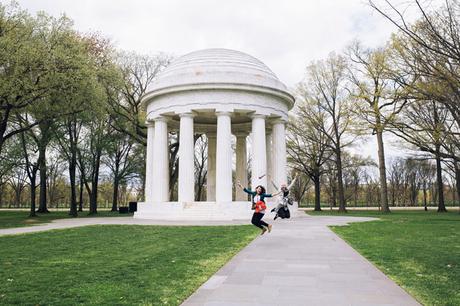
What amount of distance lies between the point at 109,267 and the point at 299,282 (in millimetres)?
4562

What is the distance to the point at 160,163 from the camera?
3155 centimetres

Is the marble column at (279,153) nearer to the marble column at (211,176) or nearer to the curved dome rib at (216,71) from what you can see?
the curved dome rib at (216,71)

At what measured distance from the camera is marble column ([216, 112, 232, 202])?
29312 millimetres

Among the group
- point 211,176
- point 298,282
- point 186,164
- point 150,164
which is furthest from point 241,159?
point 298,282

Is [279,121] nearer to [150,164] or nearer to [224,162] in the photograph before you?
[224,162]

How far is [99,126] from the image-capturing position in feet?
141

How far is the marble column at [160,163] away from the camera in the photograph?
31.4 m

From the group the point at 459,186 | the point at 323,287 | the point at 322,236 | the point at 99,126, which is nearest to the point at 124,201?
the point at 99,126

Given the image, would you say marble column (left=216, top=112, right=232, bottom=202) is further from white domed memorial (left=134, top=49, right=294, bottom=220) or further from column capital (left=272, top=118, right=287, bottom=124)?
column capital (left=272, top=118, right=287, bottom=124)

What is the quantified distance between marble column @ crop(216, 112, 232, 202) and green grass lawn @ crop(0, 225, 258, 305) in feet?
42.8

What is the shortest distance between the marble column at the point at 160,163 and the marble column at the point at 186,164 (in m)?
2.01

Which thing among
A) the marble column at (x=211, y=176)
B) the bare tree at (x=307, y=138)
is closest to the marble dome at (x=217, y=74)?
the marble column at (x=211, y=176)

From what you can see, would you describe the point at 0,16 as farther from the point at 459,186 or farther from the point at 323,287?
the point at 459,186

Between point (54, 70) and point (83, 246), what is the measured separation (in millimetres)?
17365
